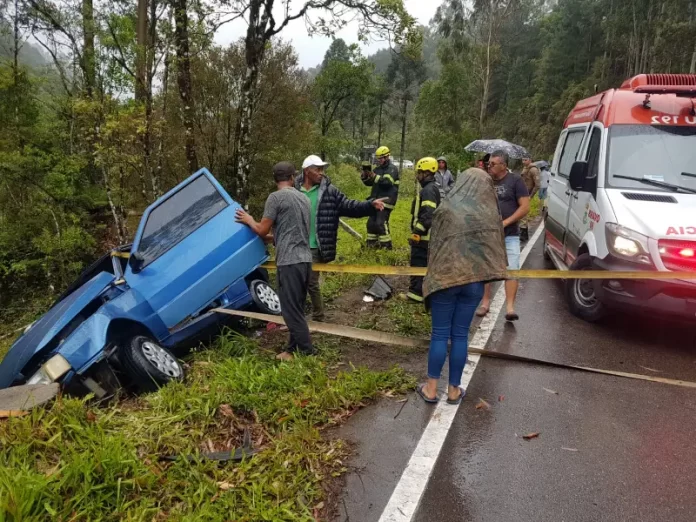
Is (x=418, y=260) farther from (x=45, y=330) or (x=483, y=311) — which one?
(x=45, y=330)

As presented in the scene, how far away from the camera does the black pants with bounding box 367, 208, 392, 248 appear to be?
744 centimetres

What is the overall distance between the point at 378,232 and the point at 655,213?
4.27 metres

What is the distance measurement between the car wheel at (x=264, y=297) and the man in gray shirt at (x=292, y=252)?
0.77m

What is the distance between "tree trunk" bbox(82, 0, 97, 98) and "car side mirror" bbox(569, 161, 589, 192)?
391 inches

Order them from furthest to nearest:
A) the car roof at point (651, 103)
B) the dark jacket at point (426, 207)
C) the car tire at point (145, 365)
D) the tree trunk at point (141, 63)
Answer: the tree trunk at point (141, 63)
the dark jacket at point (426, 207)
the car roof at point (651, 103)
the car tire at point (145, 365)

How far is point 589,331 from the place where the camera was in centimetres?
479

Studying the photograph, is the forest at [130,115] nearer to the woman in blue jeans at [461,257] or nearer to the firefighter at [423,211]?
the firefighter at [423,211]

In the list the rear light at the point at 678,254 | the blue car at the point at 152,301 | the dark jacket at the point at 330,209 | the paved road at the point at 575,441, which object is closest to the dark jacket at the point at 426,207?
the dark jacket at the point at 330,209

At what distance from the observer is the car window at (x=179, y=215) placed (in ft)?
14.6

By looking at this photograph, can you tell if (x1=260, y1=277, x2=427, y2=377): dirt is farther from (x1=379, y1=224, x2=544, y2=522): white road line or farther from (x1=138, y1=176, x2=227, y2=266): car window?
(x1=138, y1=176, x2=227, y2=266): car window

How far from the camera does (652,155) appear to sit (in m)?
4.77

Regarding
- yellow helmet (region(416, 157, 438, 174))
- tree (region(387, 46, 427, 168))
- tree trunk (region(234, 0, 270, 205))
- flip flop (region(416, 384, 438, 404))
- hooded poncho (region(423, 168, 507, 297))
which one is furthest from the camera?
tree (region(387, 46, 427, 168))

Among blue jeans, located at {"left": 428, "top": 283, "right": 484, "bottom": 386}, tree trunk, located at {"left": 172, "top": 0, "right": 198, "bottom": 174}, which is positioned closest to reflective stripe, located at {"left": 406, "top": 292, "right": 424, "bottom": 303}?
blue jeans, located at {"left": 428, "top": 283, "right": 484, "bottom": 386}

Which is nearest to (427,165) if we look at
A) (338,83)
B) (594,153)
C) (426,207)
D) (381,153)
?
(426,207)
